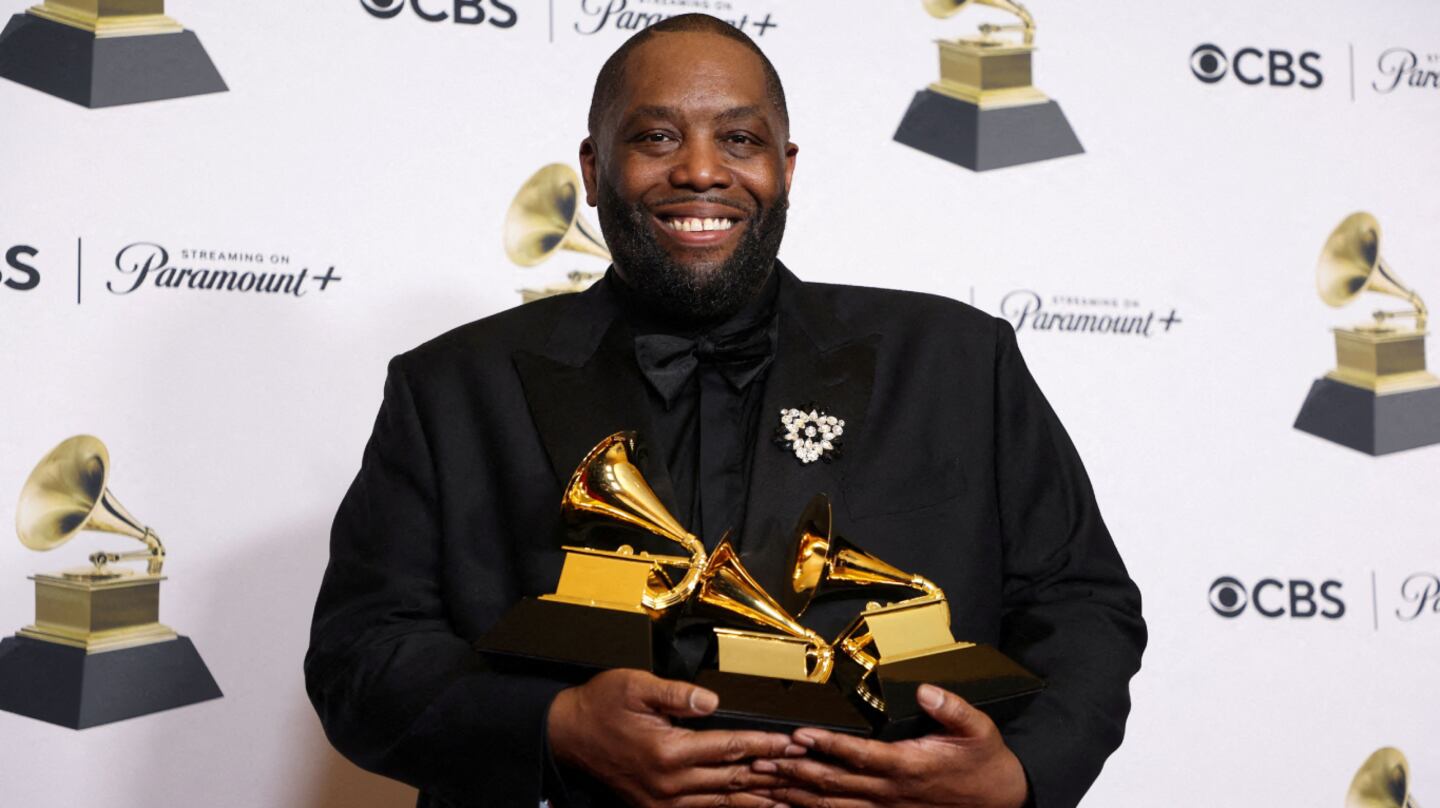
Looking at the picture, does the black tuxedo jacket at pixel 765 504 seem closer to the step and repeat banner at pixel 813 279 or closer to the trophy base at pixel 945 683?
the trophy base at pixel 945 683

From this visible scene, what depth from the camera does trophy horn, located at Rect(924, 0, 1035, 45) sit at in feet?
10.5

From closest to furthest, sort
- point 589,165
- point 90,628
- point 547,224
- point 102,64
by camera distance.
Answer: point 589,165
point 90,628
point 102,64
point 547,224

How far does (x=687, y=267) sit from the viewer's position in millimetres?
1940

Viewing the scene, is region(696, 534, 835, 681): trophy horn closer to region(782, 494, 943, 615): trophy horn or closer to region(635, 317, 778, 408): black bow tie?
region(782, 494, 943, 615): trophy horn

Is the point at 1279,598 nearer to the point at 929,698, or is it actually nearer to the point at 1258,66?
the point at 1258,66

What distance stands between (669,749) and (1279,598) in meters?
2.11

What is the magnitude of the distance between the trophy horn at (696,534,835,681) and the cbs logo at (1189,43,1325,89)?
6.99ft

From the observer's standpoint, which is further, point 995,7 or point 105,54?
point 995,7

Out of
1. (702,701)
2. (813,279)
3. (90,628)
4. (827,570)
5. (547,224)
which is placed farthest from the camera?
(813,279)

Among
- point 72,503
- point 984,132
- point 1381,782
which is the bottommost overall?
point 1381,782

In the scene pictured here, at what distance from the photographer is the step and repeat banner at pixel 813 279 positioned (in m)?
2.73

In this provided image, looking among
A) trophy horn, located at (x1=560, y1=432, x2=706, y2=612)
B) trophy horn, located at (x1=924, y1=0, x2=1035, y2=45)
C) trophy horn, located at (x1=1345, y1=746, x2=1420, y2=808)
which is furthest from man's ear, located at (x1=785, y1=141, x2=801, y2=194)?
trophy horn, located at (x1=1345, y1=746, x2=1420, y2=808)

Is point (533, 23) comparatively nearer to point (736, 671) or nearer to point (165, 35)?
point (165, 35)

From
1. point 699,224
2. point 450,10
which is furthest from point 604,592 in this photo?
point 450,10
